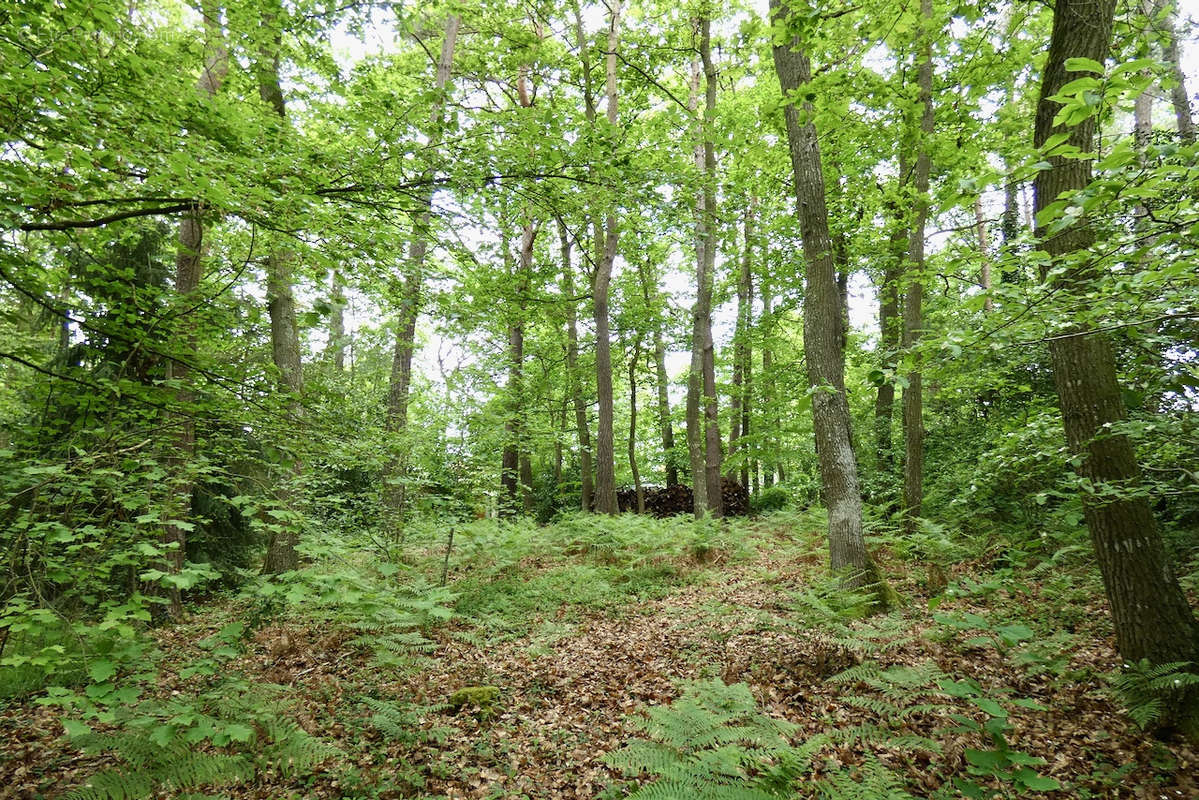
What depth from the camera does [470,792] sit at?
3693 mm

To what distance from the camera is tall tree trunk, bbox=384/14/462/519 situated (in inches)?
192

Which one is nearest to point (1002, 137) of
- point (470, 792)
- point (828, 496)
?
point (828, 496)

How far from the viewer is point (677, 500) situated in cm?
1684

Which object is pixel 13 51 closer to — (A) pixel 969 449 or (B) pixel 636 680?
(B) pixel 636 680

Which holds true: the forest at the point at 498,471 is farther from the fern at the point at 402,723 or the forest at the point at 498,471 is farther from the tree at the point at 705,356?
the tree at the point at 705,356

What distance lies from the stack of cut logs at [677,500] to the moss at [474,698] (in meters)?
10.6

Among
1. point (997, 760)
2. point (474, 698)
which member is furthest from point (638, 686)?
point (997, 760)

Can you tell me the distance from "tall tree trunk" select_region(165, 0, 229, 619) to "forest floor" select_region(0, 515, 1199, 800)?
4.91ft

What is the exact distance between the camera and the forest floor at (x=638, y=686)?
11.8 feet

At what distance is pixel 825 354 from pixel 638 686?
404cm

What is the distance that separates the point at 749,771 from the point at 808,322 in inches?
180

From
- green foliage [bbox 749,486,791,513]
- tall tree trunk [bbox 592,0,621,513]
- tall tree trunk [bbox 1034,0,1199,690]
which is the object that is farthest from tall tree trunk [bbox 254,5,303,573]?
green foliage [bbox 749,486,791,513]

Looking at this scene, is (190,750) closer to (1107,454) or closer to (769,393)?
(1107,454)

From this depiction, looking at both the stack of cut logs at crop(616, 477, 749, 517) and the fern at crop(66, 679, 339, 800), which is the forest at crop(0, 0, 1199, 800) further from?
the stack of cut logs at crop(616, 477, 749, 517)
